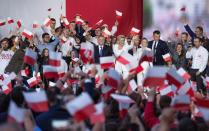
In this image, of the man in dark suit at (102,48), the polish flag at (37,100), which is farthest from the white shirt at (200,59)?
the polish flag at (37,100)

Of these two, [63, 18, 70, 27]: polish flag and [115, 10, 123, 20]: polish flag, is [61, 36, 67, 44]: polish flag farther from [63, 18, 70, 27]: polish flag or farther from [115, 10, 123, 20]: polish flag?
[115, 10, 123, 20]: polish flag

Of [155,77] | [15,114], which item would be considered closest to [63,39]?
[155,77]

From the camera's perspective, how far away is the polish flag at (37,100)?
687cm

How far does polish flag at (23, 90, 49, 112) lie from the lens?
687 cm

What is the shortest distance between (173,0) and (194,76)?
529 cm

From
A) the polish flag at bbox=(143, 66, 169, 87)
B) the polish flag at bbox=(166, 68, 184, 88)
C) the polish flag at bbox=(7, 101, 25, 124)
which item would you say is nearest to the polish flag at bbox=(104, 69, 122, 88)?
the polish flag at bbox=(143, 66, 169, 87)

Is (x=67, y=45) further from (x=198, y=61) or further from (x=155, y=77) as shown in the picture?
(x=155, y=77)

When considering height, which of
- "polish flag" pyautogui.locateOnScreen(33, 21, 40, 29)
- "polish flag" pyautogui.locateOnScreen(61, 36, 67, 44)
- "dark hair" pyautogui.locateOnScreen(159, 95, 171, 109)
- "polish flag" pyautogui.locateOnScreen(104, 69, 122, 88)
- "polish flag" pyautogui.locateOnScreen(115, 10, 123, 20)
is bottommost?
"dark hair" pyautogui.locateOnScreen(159, 95, 171, 109)

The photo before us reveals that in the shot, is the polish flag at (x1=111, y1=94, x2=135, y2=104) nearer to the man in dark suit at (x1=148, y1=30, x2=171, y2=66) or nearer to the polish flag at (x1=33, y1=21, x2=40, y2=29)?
the man in dark suit at (x1=148, y1=30, x2=171, y2=66)

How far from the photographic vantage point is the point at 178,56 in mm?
16891

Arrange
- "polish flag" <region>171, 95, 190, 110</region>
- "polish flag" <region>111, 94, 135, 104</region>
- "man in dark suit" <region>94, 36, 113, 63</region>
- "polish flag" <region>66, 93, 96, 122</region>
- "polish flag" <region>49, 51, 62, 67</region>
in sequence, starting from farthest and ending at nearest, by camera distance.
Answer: "man in dark suit" <region>94, 36, 113, 63</region>, "polish flag" <region>49, 51, 62, 67</region>, "polish flag" <region>111, 94, 135, 104</region>, "polish flag" <region>171, 95, 190, 110</region>, "polish flag" <region>66, 93, 96, 122</region>

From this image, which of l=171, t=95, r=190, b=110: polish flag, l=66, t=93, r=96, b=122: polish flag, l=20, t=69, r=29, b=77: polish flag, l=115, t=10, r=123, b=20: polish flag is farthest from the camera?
l=115, t=10, r=123, b=20: polish flag

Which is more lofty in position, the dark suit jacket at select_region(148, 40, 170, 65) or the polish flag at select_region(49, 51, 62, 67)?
the polish flag at select_region(49, 51, 62, 67)

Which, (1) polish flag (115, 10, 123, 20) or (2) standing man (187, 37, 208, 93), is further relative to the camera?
(1) polish flag (115, 10, 123, 20)
